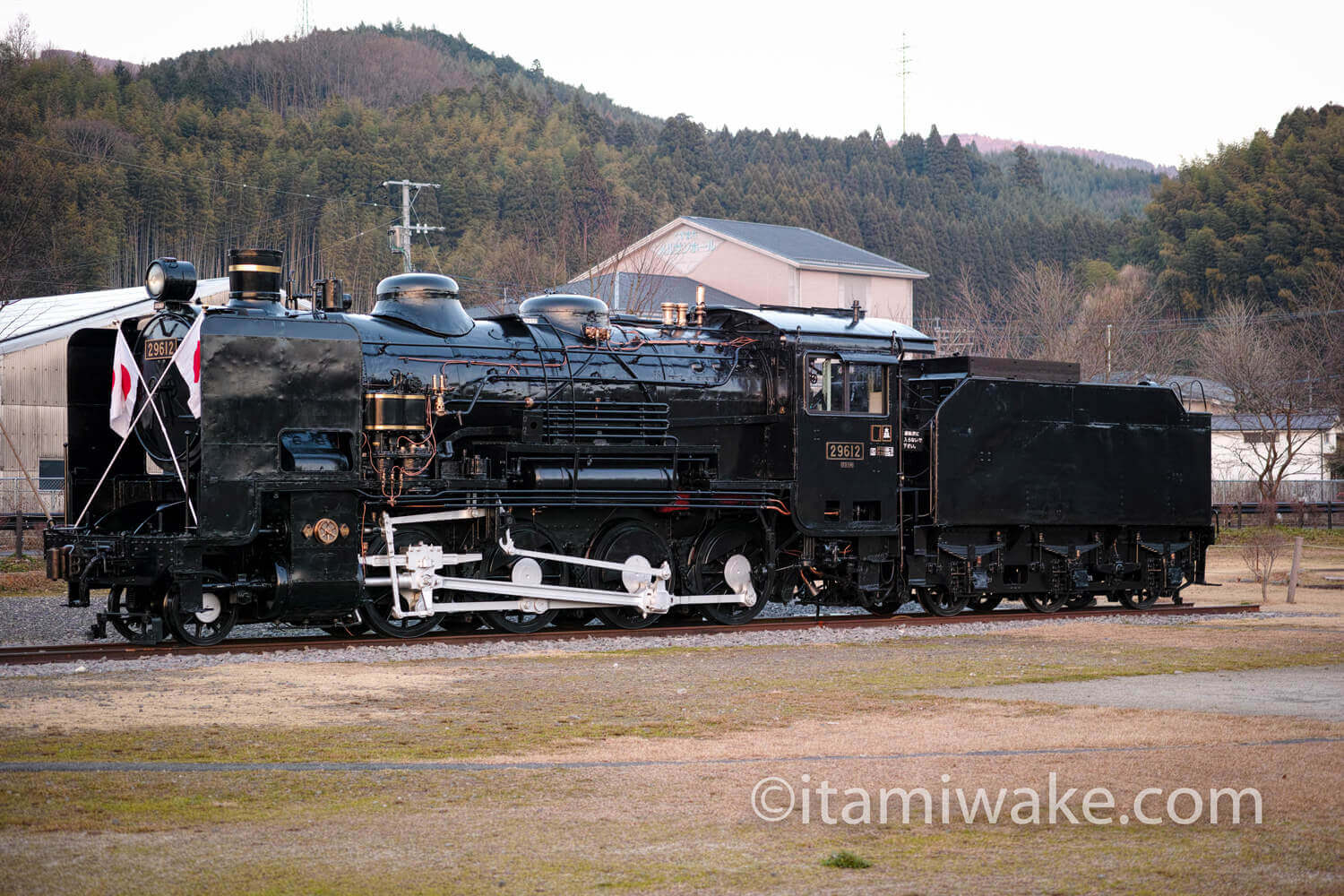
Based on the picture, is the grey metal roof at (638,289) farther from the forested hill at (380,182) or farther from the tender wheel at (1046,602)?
the tender wheel at (1046,602)

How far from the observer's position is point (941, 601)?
21.2 meters

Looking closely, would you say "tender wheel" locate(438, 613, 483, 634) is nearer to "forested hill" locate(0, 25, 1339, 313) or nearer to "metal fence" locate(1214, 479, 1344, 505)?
"forested hill" locate(0, 25, 1339, 313)

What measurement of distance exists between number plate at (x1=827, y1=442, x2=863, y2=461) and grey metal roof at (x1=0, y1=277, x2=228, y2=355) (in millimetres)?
18746

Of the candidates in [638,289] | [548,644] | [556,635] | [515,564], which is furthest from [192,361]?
[638,289]

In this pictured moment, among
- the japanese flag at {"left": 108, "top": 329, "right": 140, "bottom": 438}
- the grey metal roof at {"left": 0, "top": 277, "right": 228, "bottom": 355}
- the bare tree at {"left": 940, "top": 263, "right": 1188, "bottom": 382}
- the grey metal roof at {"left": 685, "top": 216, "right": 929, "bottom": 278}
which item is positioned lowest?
the japanese flag at {"left": 108, "top": 329, "right": 140, "bottom": 438}

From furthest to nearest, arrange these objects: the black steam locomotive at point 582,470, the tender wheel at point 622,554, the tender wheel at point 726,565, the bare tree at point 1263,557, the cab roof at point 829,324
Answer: the bare tree at point 1263,557
the cab roof at point 829,324
the tender wheel at point 726,565
the tender wheel at point 622,554
the black steam locomotive at point 582,470

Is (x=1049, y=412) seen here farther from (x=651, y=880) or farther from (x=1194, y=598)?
(x=651, y=880)

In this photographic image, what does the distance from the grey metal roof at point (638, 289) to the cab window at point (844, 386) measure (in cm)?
2192

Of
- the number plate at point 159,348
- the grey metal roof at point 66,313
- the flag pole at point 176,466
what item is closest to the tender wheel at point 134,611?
the flag pole at point 176,466

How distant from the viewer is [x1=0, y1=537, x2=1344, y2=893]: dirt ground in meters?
6.46

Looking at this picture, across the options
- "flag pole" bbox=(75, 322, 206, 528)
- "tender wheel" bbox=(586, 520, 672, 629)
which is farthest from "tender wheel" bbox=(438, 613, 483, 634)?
"flag pole" bbox=(75, 322, 206, 528)

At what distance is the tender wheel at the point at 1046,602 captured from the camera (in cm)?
2184

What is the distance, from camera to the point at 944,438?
20406mm

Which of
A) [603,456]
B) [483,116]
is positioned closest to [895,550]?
[603,456]
